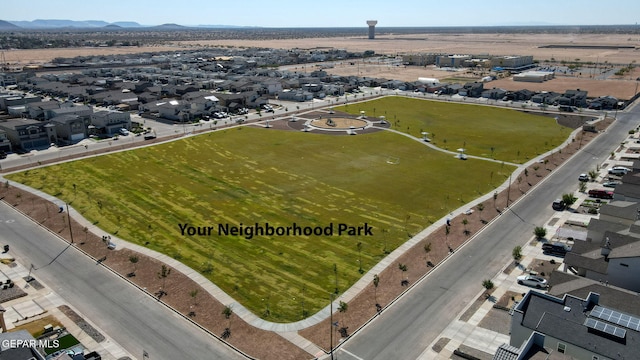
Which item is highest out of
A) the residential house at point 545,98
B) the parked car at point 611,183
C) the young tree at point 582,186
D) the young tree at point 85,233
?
the residential house at point 545,98

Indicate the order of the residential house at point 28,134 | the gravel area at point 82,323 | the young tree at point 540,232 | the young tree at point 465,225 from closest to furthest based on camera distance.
A: 1. the gravel area at point 82,323
2. the young tree at point 540,232
3. the young tree at point 465,225
4. the residential house at point 28,134

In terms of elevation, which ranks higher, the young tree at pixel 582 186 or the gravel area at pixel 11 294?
the young tree at pixel 582 186

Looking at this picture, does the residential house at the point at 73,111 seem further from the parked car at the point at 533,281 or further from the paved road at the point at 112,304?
the parked car at the point at 533,281

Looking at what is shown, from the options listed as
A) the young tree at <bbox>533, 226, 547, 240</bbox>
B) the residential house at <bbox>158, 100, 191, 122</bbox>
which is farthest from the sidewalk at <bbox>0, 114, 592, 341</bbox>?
the residential house at <bbox>158, 100, 191, 122</bbox>

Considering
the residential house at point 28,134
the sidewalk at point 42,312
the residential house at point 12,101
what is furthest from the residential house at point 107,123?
the sidewalk at point 42,312

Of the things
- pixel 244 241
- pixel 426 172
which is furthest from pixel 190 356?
pixel 426 172

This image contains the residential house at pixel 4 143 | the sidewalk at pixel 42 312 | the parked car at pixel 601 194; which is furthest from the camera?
the residential house at pixel 4 143
